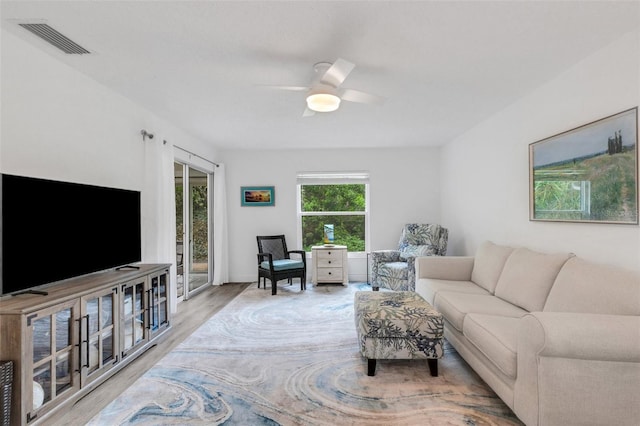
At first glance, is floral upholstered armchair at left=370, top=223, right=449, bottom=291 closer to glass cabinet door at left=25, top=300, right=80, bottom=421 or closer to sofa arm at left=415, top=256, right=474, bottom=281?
sofa arm at left=415, top=256, right=474, bottom=281

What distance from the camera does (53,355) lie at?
186 cm

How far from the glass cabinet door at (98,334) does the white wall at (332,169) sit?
10.9 feet

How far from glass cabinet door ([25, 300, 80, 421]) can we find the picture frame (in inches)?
147

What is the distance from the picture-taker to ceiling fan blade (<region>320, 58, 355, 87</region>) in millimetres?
2095

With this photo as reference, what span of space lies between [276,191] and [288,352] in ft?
11.1

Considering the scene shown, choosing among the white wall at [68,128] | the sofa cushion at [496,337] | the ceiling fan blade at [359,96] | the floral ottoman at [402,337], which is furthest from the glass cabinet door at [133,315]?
the sofa cushion at [496,337]

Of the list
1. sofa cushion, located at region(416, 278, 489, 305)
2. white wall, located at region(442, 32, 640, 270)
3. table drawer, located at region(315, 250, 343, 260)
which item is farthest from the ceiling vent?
table drawer, located at region(315, 250, 343, 260)

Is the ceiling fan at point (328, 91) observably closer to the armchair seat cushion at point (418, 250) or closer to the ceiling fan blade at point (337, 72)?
the ceiling fan blade at point (337, 72)

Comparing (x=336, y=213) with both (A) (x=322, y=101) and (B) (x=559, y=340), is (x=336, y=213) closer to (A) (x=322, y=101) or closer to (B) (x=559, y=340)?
(A) (x=322, y=101)

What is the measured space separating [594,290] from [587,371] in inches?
25.6

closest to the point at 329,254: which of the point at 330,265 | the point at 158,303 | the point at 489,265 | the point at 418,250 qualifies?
the point at 330,265

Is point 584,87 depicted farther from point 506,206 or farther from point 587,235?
point 506,206

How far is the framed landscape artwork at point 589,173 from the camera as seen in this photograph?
2.03 metres

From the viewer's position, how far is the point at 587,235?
2396 mm
